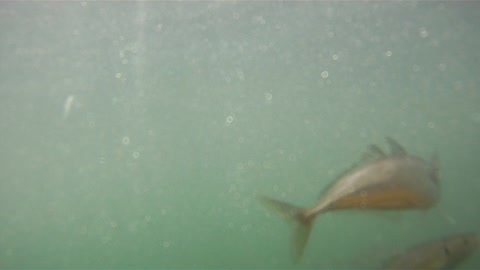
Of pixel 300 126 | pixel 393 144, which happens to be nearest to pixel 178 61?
pixel 393 144

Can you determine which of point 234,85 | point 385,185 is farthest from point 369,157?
point 234,85

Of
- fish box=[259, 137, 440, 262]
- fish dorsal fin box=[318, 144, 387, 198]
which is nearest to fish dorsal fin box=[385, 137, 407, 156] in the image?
fish box=[259, 137, 440, 262]

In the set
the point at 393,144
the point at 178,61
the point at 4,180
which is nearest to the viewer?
the point at 393,144

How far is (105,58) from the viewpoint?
61.6 feet

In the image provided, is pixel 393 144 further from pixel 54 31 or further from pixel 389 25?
pixel 54 31

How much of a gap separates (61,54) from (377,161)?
17878 millimetres

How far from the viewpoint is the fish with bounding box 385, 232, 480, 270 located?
11.6 feet

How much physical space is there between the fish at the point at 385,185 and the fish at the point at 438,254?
0.52 meters

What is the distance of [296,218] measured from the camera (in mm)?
3781

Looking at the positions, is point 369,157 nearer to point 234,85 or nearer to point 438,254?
point 438,254

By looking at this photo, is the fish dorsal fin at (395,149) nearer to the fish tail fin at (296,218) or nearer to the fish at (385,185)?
the fish at (385,185)

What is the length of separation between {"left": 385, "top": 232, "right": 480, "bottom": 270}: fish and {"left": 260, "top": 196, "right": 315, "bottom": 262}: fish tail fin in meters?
0.82

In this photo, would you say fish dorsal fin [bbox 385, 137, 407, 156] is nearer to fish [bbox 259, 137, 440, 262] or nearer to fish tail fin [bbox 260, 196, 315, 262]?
fish [bbox 259, 137, 440, 262]

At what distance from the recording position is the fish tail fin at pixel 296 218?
3.73 meters
